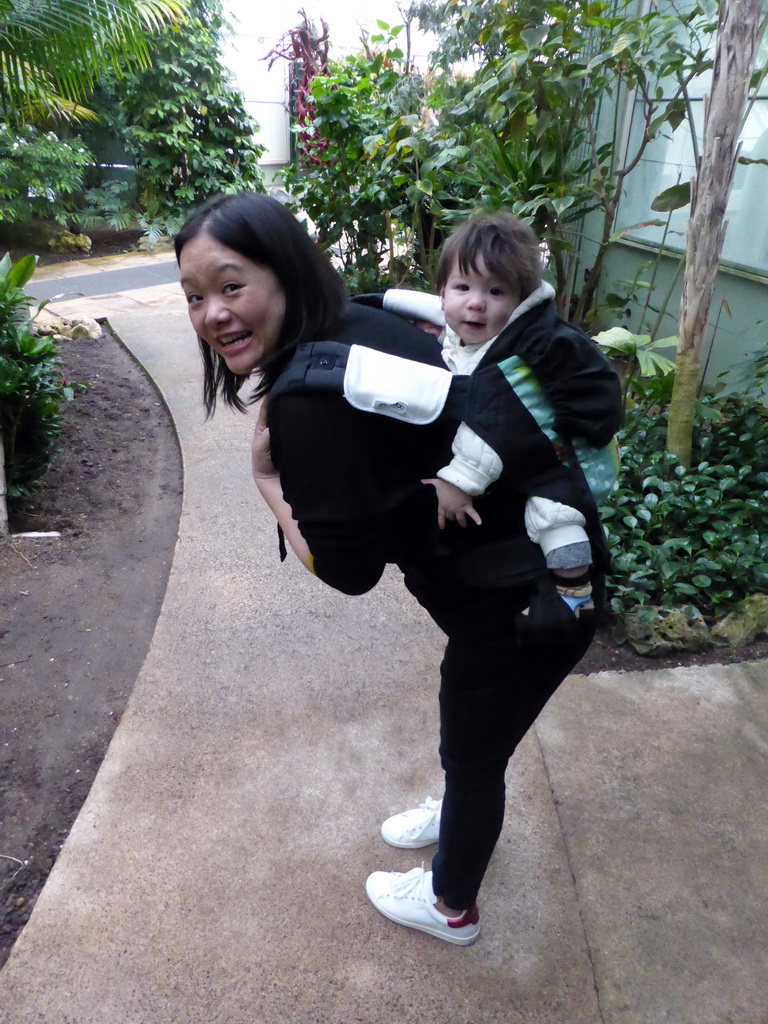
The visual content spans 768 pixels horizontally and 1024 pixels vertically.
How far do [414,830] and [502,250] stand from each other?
1582 mm

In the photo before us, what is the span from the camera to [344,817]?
2189mm

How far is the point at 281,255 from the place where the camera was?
128cm

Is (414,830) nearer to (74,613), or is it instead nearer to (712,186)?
(74,613)

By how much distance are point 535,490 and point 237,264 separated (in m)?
0.63

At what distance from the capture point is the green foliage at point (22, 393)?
371 centimetres

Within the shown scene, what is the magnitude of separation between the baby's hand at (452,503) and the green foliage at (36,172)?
10560mm

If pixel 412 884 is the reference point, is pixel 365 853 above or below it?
below

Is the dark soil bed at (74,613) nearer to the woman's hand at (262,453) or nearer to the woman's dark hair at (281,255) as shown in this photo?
the woman's hand at (262,453)

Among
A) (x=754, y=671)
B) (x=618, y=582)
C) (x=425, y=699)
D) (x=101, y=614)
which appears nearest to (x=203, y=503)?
(x=101, y=614)

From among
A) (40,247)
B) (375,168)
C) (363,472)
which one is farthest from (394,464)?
(40,247)

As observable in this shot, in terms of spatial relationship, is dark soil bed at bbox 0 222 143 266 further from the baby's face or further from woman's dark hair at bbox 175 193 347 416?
the baby's face

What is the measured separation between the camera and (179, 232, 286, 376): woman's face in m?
1.25

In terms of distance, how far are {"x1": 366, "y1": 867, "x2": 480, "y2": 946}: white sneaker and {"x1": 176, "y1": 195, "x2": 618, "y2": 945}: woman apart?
1.65ft

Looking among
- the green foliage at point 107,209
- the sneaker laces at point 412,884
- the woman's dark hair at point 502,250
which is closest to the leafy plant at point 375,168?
the woman's dark hair at point 502,250
